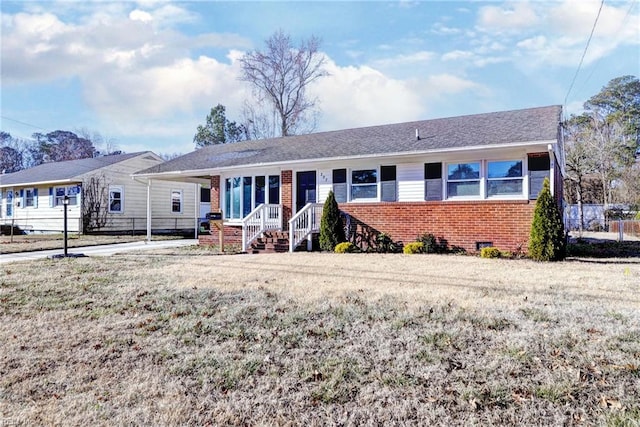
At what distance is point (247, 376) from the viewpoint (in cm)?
327

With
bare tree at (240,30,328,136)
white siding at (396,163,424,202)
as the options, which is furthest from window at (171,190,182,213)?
white siding at (396,163,424,202)

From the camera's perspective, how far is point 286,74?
3059cm

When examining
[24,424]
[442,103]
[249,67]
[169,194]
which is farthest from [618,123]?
[24,424]

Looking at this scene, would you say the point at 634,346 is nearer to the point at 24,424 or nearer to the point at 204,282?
the point at 24,424

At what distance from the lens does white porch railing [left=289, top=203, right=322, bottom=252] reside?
1252 centimetres

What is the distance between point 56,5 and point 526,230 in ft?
45.5

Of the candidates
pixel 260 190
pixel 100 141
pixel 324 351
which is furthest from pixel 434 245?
pixel 100 141

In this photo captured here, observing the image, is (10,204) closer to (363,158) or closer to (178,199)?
(178,199)

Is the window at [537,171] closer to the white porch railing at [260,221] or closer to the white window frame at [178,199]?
the white porch railing at [260,221]

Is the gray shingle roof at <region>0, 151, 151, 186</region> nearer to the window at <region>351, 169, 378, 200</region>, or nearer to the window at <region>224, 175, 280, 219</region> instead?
the window at <region>224, 175, 280, 219</region>

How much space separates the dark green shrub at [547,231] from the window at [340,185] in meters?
5.69

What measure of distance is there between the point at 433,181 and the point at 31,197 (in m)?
24.0

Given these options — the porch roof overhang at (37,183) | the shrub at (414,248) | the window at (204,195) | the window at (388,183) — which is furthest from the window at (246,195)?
the window at (204,195)

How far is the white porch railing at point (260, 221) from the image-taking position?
12992 mm
